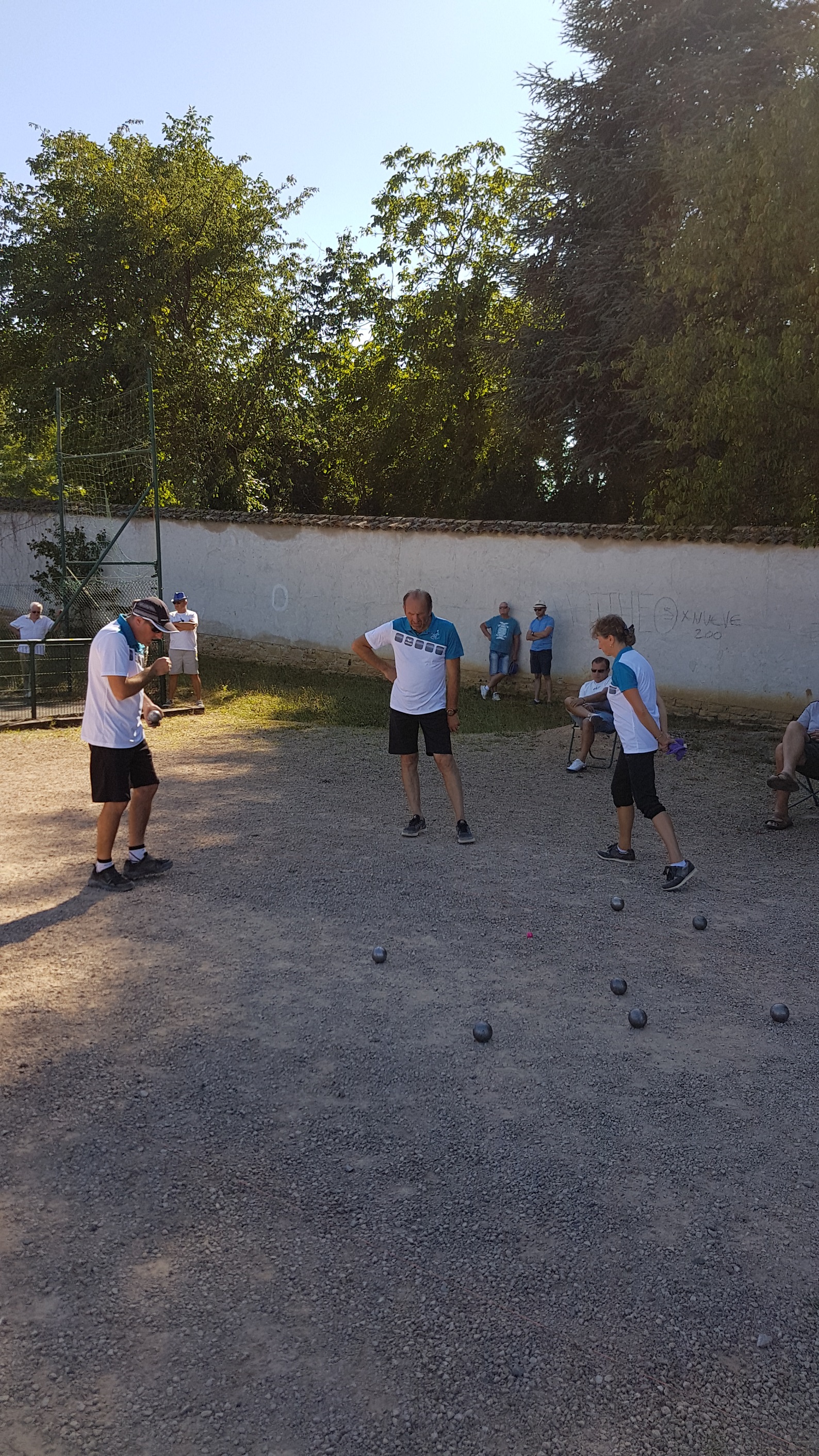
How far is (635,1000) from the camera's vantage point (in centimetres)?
515

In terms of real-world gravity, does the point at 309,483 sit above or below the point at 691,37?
below

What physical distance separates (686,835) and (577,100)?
15428mm

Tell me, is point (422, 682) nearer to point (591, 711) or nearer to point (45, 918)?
point (45, 918)

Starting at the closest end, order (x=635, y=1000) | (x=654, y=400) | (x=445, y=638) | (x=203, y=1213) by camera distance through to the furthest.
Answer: (x=203, y=1213) → (x=635, y=1000) → (x=445, y=638) → (x=654, y=400)

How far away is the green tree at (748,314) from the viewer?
11742 millimetres

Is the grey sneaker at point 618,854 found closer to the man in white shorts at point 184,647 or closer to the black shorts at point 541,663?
the man in white shorts at point 184,647

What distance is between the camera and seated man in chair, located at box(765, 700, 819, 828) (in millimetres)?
8375

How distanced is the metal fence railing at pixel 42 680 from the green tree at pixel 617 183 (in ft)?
26.5

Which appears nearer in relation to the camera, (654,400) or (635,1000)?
(635,1000)

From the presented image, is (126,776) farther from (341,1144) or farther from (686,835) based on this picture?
(686,835)

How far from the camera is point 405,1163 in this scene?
3701 mm

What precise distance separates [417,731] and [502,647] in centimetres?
881

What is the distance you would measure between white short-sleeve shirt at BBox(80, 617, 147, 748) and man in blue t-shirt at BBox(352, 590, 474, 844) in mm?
1730

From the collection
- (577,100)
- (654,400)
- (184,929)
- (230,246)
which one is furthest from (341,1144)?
(230,246)
